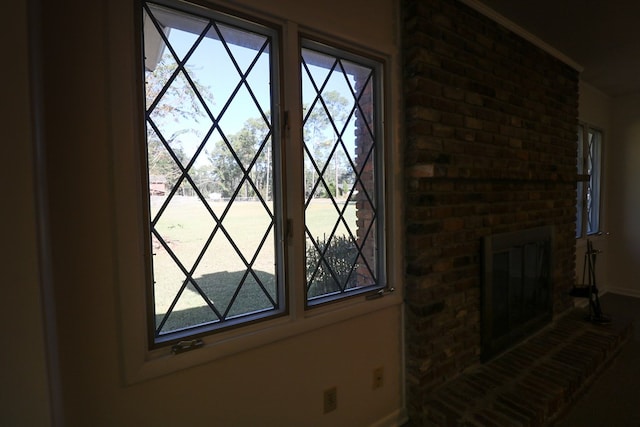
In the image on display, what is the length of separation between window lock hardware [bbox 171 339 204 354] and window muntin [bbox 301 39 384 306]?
51 centimetres

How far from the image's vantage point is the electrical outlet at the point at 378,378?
1613 millimetres

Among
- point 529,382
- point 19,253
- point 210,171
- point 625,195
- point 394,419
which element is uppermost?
point 210,171

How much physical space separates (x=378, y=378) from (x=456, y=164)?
4.15ft

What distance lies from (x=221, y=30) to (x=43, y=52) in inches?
23.5

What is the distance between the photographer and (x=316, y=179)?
1478 millimetres

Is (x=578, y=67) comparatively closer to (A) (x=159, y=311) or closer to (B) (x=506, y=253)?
(B) (x=506, y=253)

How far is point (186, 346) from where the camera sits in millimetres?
1084

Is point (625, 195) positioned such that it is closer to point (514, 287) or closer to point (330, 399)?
point (514, 287)

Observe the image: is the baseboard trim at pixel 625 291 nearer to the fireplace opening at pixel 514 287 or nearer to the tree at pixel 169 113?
the fireplace opening at pixel 514 287

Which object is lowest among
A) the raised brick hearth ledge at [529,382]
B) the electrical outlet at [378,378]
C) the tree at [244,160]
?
the raised brick hearth ledge at [529,382]

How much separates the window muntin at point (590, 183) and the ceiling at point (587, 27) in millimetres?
871

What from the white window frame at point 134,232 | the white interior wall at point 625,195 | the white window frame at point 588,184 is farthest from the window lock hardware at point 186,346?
the white interior wall at point 625,195

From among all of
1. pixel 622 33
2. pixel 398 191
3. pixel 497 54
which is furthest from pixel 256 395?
pixel 622 33

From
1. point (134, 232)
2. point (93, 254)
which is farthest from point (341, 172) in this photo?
point (93, 254)
